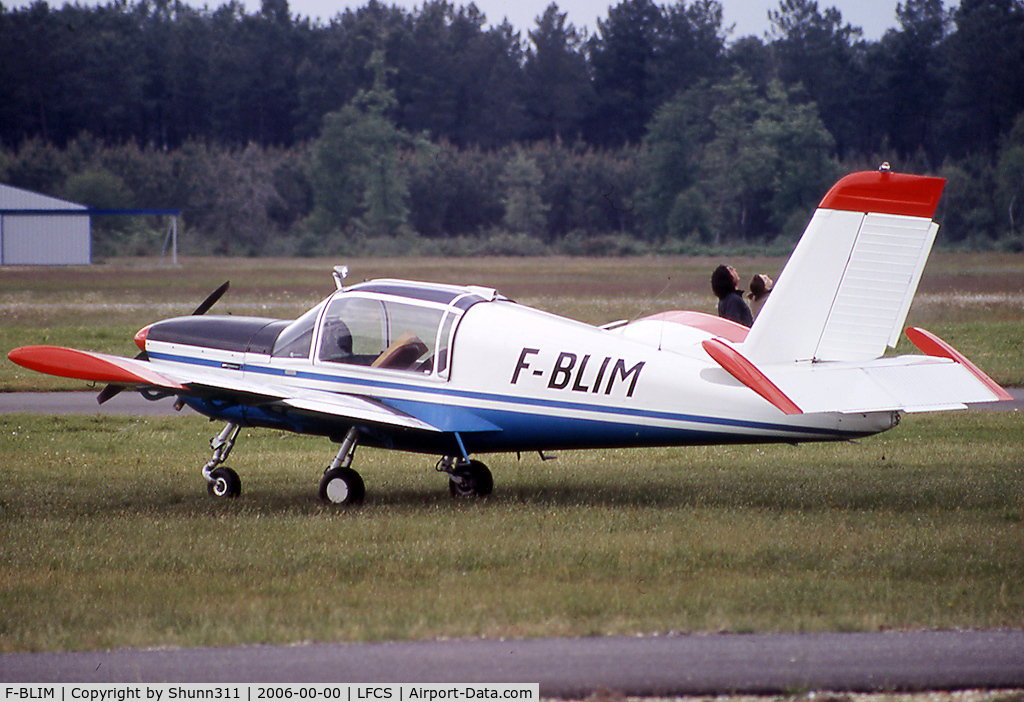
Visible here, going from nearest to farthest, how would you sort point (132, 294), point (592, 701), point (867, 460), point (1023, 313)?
point (592, 701) → point (867, 460) → point (1023, 313) → point (132, 294)

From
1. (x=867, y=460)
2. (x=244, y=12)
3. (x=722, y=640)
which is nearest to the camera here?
(x=722, y=640)

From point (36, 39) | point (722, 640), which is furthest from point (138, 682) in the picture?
point (36, 39)

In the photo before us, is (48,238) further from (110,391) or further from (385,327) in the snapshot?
(385,327)

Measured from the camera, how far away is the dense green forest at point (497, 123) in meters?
72.4

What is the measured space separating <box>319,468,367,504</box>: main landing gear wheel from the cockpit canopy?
0.96m

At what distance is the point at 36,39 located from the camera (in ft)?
283

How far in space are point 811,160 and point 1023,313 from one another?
45582 mm

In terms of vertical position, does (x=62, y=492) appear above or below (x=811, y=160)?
below

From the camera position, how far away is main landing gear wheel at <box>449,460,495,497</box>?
33.7ft

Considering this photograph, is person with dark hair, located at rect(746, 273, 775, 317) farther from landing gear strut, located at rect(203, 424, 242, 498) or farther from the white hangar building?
the white hangar building

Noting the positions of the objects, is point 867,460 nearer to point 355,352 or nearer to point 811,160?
point 355,352

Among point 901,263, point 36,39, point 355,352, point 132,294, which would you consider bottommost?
point 132,294

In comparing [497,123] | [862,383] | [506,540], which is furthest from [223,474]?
[497,123]

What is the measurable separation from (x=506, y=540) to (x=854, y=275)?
3.31m
